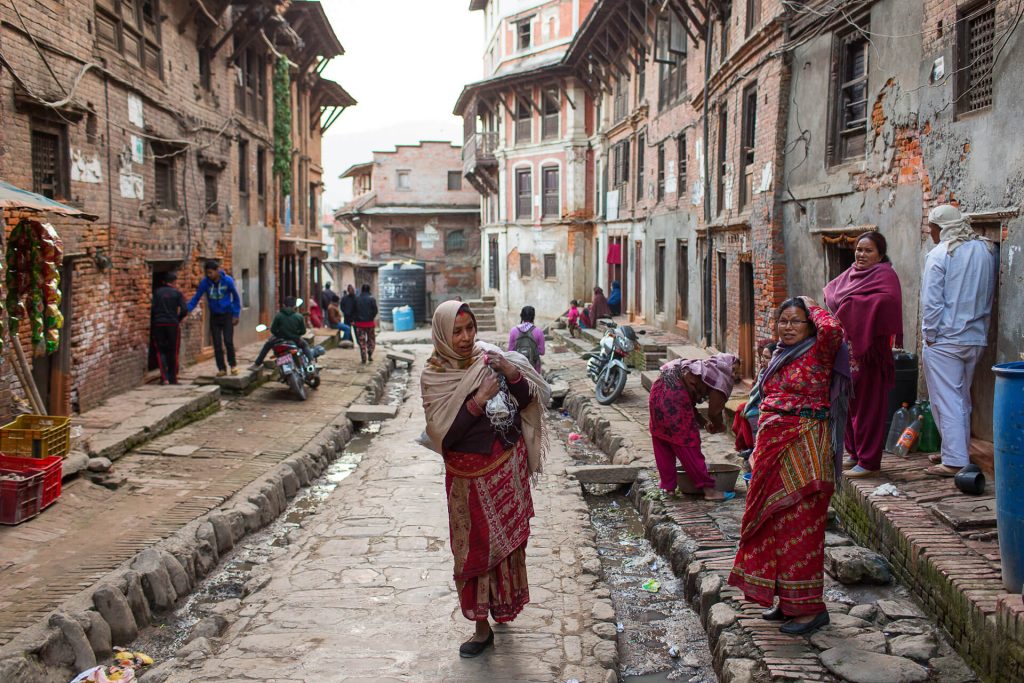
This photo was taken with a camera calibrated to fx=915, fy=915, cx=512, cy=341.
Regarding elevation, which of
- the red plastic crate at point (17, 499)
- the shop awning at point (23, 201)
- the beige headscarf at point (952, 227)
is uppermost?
the shop awning at point (23, 201)

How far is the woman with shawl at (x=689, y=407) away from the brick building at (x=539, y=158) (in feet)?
75.4

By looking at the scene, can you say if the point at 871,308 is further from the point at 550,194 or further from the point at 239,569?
the point at 550,194

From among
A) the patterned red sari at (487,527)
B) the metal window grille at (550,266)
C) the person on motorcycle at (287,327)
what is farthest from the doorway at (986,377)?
the metal window grille at (550,266)

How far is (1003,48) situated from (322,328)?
1998 cm

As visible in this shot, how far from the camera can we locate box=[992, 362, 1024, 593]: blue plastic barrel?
4098 millimetres

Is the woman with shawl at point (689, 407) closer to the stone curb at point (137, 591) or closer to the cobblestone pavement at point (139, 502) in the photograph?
the stone curb at point (137, 591)

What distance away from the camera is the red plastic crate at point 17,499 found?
21.9 ft

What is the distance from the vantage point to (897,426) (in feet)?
24.3

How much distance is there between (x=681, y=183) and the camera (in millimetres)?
18922

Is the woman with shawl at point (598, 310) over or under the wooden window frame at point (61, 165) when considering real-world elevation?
under

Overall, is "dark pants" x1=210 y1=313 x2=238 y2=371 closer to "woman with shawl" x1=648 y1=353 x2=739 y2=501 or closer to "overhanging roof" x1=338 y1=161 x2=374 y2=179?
"woman with shawl" x1=648 y1=353 x2=739 y2=501

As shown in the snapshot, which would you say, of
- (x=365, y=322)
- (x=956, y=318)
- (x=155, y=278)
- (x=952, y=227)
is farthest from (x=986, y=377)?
(x=365, y=322)

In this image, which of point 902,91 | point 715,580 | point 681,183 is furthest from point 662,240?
point 715,580

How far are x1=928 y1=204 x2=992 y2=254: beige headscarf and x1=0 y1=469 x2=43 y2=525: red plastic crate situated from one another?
22.5ft
